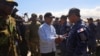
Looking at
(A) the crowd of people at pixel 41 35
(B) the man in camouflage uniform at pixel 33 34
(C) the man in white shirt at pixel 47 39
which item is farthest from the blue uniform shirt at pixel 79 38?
(B) the man in camouflage uniform at pixel 33 34

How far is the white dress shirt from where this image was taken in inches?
373

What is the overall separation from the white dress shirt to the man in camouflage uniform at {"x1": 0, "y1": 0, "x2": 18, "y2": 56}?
3295mm

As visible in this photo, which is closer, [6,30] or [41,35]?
[6,30]

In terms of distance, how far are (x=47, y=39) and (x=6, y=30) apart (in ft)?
11.6

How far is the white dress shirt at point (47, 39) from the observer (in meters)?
9.48

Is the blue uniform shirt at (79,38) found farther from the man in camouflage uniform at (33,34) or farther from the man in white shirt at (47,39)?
the man in camouflage uniform at (33,34)

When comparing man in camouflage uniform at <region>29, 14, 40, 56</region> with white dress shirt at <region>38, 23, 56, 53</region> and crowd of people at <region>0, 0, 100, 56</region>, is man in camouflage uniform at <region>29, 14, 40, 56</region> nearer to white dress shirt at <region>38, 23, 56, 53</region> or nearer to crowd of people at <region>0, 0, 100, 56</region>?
crowd of people at <region>0, 0, 100, 56</region>

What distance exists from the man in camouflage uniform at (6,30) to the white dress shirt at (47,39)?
329cm

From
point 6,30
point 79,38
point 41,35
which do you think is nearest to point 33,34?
point 41,35

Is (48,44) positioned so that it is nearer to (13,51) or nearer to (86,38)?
(86,38)

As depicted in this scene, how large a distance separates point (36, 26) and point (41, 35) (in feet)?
10.2

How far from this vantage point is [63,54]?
41.7 feet

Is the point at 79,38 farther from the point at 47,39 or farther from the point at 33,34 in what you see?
the point at 33,34

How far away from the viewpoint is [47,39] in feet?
31.1
